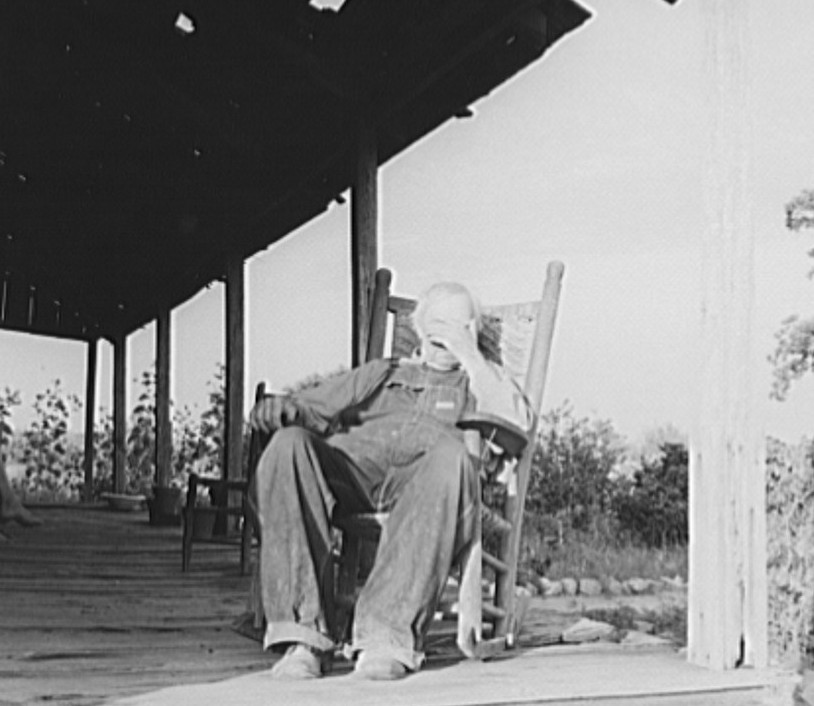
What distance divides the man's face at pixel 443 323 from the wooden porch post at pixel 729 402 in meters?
0.60

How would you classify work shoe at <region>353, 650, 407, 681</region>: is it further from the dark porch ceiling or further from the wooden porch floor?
the dark porch ceiling

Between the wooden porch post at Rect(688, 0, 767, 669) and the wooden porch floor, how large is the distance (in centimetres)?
12

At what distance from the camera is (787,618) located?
12.5 ft

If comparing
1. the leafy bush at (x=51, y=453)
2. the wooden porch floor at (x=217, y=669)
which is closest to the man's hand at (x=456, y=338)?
the wooden porch floor at (x=217, y=669)

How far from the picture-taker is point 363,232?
186 inches

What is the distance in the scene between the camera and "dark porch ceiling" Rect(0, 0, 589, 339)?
4.61 metres

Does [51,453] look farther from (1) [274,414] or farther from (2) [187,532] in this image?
(1) [274,414]

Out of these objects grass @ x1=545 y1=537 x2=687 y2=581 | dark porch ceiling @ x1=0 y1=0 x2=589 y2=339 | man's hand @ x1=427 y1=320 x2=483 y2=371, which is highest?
dark porch ceiling @ x1=0 y1=0 x2=589 y2=339

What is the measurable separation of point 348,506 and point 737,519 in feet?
2.82

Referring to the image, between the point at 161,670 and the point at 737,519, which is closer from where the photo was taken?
the point at 161,670

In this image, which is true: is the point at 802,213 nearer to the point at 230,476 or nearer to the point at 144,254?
the point at 230,476

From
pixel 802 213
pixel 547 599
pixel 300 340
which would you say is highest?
pixel 802 213

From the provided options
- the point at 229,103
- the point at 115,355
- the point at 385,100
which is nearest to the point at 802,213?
the point at 385,100

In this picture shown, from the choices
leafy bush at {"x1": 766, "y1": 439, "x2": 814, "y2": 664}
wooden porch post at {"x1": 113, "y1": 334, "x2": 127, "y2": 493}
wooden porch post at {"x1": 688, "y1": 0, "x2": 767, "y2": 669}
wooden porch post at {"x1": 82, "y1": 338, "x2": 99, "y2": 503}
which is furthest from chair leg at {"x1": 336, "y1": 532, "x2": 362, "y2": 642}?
wooden porch post at {"x1": 82, "y1": 338, "x2": 99, "y2": 503}
